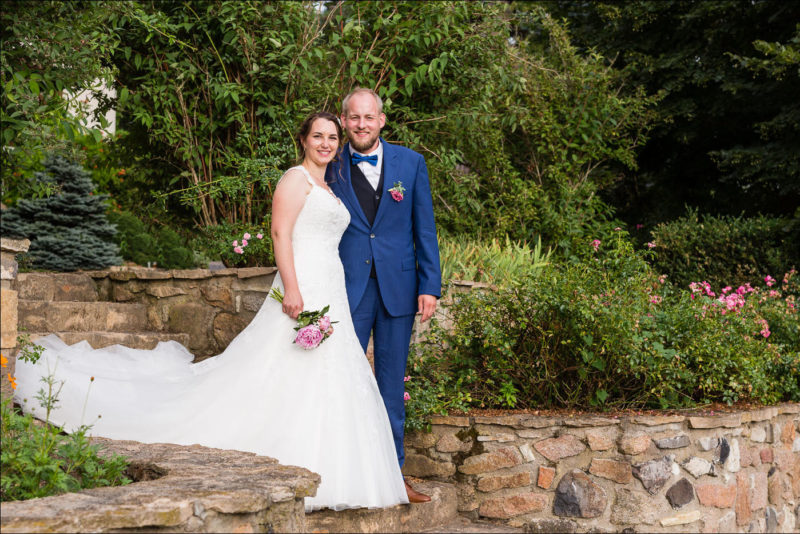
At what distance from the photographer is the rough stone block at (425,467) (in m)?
4.50

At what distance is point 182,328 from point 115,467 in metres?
2.74

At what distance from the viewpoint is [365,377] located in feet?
12.1

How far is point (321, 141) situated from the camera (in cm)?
378

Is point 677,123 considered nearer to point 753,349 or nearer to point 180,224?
point 753,349

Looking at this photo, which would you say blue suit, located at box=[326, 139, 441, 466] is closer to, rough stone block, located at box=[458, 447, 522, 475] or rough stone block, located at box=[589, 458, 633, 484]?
rough stone block, located at box=[458, 447, 522, 475]

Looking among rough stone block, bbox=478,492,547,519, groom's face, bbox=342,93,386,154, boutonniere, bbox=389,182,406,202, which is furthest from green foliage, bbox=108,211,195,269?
rough stone block, bbox=478,492,547,519

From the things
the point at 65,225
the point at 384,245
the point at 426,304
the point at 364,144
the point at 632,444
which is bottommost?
the point at 632,444

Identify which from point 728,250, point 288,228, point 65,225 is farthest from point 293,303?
point 728,250

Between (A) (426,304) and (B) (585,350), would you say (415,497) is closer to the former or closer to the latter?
(A) (426,304)

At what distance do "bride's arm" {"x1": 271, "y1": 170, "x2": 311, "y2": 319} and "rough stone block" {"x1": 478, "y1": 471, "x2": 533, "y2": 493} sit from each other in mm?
1634

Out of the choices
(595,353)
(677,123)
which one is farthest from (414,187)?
(677,123)

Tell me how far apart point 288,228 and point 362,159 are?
548 millimetres

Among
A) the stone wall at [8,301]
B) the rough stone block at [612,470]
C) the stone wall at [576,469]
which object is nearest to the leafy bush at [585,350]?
the stone wall at [576,469]

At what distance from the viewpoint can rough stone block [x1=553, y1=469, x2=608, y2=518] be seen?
4367 mm
